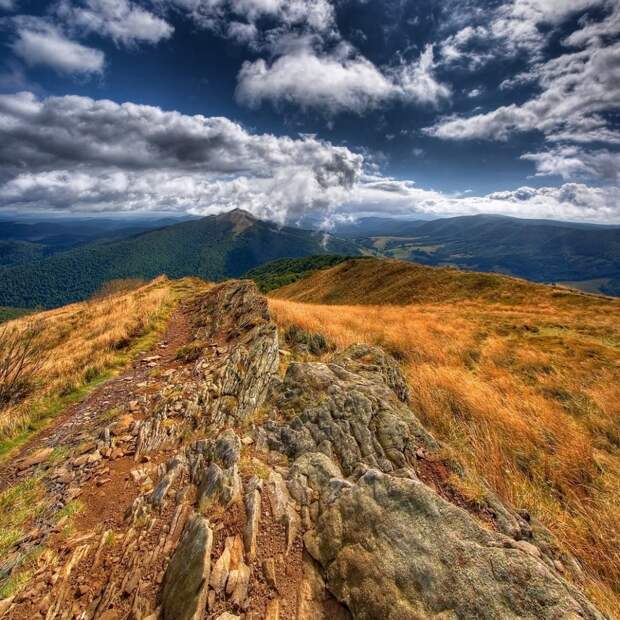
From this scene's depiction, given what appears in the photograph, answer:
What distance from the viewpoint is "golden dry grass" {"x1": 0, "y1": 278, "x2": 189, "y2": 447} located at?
27.6 ft

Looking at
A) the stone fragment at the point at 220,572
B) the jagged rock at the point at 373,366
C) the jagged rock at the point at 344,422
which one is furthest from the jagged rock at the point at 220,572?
the jagged rock at the point at 373,366

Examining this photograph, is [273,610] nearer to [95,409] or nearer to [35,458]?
[35,458]

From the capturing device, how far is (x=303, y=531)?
431 centimetres

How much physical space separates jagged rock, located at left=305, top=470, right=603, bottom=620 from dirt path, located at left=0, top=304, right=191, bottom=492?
600cm

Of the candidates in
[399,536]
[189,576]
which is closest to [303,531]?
[399,536]

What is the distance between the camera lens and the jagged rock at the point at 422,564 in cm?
321

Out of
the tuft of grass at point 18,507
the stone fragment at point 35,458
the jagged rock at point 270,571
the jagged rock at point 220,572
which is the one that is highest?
the jagged rock at point 220,572

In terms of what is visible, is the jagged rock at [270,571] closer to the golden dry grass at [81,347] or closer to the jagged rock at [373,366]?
the jagged rock at [373,366]

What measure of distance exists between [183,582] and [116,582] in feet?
3.06

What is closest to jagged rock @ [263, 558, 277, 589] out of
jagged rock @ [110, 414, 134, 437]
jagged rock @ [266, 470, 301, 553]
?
jagged rock @ [266, 470, 301, 553]

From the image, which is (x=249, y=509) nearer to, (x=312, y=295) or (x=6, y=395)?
(x=6, y=395)

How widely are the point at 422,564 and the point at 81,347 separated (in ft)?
48.9

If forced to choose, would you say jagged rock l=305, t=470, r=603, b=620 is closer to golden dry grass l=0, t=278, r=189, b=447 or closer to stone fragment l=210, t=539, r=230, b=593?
stone fragment l=210, t=539, r=230, b=593

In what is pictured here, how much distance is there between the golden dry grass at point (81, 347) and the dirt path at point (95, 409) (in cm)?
68
